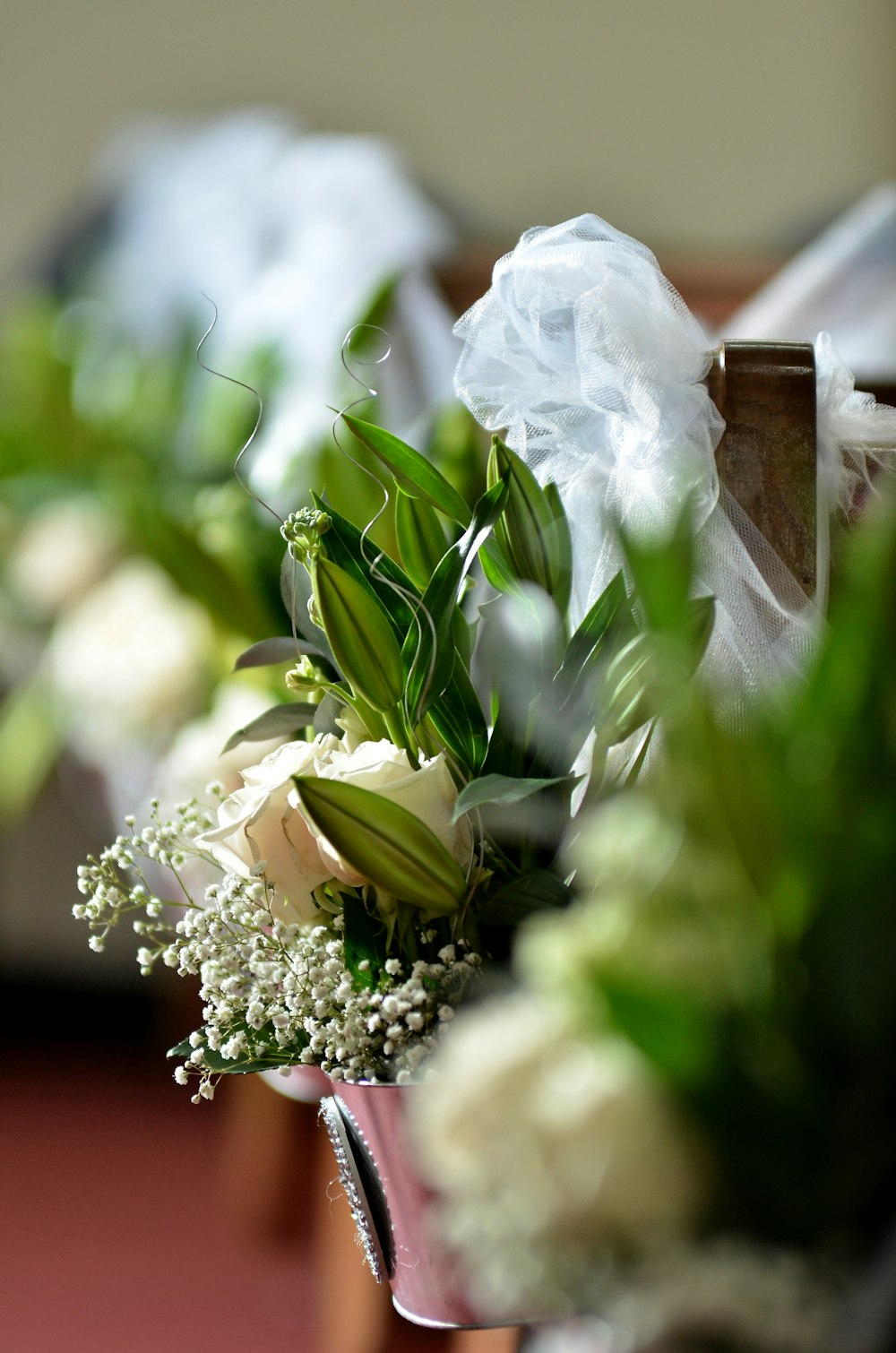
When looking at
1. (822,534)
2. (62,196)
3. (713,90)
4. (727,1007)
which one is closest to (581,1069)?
(727,1007)

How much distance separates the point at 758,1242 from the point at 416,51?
8.17ft

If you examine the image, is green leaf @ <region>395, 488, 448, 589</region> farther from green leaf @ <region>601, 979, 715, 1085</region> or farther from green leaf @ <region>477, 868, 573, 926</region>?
green leaf @ <region>601, 979, 715, 1085</region>

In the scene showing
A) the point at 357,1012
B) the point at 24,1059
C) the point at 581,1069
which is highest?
the point at 581,1069

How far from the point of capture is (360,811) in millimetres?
433

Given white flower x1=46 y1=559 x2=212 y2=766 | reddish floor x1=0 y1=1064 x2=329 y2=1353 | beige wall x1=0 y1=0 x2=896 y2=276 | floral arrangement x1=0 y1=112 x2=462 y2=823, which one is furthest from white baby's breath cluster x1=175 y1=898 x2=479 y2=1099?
beige wall x1=0 y1=0 x2=896 y2=276

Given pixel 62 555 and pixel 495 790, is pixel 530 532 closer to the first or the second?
pixel 495 790

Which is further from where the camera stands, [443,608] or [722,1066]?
[443,608]

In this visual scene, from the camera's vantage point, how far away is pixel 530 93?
2414 mm

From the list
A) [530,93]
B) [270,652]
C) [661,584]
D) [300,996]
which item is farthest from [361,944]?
[530,93]

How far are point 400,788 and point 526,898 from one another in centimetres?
6

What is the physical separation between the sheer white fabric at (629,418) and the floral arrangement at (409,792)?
49mm

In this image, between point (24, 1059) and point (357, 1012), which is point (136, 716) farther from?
point (24, 1059)

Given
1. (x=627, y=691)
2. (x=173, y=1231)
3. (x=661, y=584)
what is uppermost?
(x=661, y=584)

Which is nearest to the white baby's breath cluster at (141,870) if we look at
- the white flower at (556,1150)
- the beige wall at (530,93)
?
the white flower at (556,1150)
